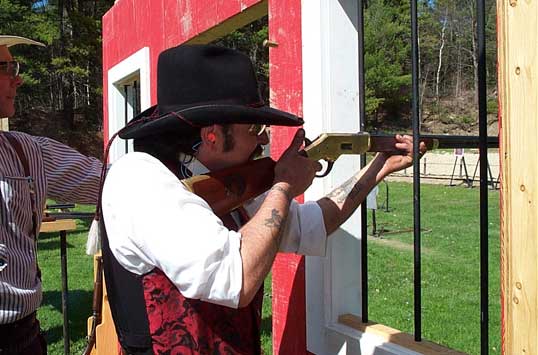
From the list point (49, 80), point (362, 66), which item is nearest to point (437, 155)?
point (49, 80)

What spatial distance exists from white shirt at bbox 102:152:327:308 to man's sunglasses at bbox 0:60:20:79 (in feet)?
3.56

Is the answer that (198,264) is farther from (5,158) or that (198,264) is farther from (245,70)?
(5,158)

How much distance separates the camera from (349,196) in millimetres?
2143

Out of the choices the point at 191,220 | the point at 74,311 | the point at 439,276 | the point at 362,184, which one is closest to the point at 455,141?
the point at 362,184

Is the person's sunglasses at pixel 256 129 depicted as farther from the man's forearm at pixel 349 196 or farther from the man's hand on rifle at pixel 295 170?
the man's forearm at pixel 349 196

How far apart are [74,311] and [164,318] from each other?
196 inches

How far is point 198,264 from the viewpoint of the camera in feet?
4.55

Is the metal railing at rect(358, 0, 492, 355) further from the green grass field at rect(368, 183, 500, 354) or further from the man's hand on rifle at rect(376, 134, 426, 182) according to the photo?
the green grass field at rect(368, 183, 500, 354)

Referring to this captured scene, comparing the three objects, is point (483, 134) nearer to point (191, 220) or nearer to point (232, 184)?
point (232, 184)

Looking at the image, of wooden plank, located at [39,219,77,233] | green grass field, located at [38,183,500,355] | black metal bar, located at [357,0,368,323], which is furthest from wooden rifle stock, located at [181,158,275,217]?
wooden plank, located at [39,219,77,233]

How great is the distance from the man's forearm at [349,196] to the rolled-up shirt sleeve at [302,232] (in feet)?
0.15

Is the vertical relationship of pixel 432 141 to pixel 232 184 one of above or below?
above

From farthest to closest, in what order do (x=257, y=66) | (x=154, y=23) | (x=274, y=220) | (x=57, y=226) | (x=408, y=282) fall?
(x=257, y=66) < (x=408, y=282) < (x=57, y=226) < (x=154, y=23) < (x=274, y=220)

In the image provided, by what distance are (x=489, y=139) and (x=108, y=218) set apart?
4.15 ft
